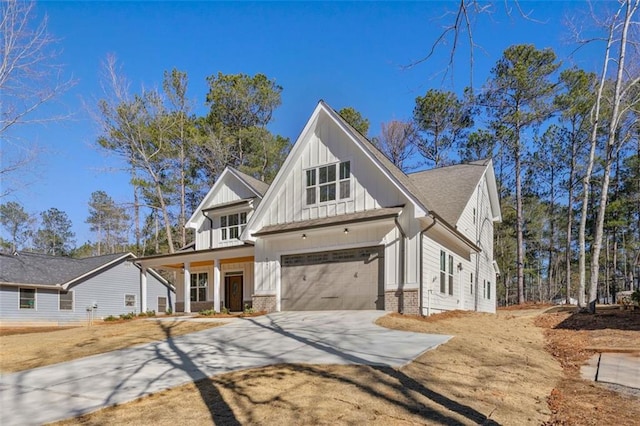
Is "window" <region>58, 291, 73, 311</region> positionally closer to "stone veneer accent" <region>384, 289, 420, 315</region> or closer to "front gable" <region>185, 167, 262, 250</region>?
"front gable" <region>185, 167, 262, 250</region>

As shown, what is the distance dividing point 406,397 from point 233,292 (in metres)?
17.0

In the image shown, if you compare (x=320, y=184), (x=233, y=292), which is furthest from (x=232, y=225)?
(x=320, y=184)

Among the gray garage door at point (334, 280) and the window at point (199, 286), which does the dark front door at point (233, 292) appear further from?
the gray garage door at point (334, 280)

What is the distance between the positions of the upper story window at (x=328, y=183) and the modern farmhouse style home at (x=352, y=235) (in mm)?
37

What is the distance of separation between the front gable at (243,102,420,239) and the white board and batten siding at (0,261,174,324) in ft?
52.2

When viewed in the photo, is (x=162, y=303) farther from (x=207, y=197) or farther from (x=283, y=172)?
(x=283, y=172)

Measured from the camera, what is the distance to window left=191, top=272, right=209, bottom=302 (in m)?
22.2

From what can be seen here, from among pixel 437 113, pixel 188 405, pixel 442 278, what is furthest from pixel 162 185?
pixel 188 405

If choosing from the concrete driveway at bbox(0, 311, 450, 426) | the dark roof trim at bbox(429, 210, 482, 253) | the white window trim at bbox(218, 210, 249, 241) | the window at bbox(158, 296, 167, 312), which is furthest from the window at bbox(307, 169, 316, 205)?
the window at bbox(158, 296, 167, 312)

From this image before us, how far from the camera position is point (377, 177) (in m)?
14.3

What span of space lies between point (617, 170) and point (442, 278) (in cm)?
3043

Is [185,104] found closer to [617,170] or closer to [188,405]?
[188,405]

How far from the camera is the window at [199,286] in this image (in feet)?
72.8

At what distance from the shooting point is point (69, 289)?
2583 cm
